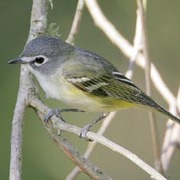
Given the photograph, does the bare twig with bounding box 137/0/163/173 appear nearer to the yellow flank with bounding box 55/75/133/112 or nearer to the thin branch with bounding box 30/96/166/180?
the yellow flank with bounding box 55/75/133/112

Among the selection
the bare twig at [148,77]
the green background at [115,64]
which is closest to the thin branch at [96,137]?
the bare twig at [148,77]

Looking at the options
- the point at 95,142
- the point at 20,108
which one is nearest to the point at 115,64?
the point at 95,142

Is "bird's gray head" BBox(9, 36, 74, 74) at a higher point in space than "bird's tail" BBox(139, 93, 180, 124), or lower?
higher

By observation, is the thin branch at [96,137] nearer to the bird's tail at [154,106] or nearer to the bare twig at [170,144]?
the bird's tail at [154,106]

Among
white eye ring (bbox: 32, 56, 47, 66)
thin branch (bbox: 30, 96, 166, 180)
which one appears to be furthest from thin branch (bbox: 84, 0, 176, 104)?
thin branch (bbox: 30, 96, 166, 180)

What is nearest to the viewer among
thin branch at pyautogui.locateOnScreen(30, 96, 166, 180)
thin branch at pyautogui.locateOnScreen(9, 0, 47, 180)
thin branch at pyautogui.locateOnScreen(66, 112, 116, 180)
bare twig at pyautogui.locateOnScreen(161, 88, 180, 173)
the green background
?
thin branch at pyautogui.locateOnScreen(30, 96, 166, 180)

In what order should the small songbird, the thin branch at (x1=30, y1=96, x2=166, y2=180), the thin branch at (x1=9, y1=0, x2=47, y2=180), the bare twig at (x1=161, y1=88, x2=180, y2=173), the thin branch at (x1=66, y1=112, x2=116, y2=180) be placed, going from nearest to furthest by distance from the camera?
the thin branch at (x1=30, y1=96, x2=166, y2=180) < the thin branch at (x1=9, y1=0, x2=47, y2=180) < the thin branch at (x1=66, y1=112, x2=116, y2=180) < the small songbird < the bare twig at (x1=161, y1=88, x2=180, y2=173)

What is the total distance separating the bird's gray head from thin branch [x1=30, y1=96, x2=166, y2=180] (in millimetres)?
178

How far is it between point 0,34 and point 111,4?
1.03 meters

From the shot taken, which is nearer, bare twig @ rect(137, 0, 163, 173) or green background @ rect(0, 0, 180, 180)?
bare twig @ rect(137, 0, 163, 173)

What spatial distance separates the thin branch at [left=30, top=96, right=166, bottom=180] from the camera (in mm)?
2326

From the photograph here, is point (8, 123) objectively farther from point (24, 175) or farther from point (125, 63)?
point (125, 63)

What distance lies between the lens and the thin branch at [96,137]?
91.6 inches

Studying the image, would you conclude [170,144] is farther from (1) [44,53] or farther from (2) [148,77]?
(1) [44,53]
